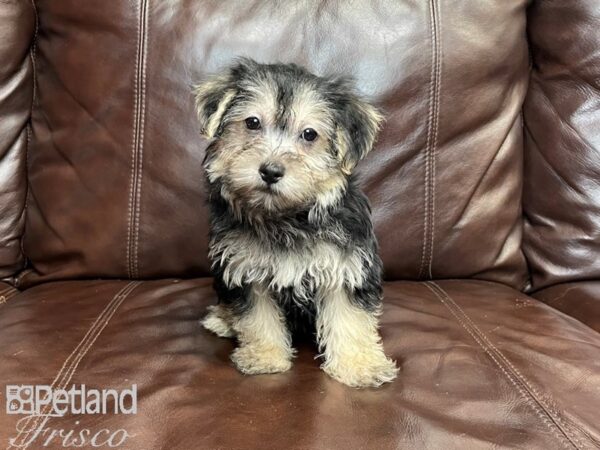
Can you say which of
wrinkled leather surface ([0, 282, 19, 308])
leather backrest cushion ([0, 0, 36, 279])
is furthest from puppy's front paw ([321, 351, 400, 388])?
leather backrest cushion ([0, 0, 36, 279])

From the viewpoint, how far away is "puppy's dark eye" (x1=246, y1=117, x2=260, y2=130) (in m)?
1.90

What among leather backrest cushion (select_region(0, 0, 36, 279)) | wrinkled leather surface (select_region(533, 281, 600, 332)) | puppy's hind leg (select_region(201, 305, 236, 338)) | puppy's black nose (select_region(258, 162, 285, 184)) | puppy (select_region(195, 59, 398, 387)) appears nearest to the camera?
puppy's black nose (select_region(258, 162, 285, 184))

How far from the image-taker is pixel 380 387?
174cm

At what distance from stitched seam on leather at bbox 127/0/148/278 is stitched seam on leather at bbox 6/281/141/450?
0.52 ft

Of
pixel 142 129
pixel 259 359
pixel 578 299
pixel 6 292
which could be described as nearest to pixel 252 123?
pixel 142 129

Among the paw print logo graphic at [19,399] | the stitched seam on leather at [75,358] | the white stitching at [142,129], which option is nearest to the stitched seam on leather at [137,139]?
the white stitching at [142,129]

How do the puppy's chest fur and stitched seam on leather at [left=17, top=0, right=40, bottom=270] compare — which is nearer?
the puppy's chest fur

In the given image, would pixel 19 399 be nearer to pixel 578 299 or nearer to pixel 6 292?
pixel 6 292

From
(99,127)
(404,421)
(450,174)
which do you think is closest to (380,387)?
(404,421)

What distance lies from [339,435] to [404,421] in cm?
17

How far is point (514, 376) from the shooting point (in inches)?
69.0

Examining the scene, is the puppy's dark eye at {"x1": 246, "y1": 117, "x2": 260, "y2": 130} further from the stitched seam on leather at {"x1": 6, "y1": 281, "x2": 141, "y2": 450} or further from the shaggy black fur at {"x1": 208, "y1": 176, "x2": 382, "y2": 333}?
the stitched seam on leather at {"x1": 6, "y1": 281, "x2": 141, "y2": 450}

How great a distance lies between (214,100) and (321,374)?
857 millimetres

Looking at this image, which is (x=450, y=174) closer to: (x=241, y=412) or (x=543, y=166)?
(x=543, y=166)
